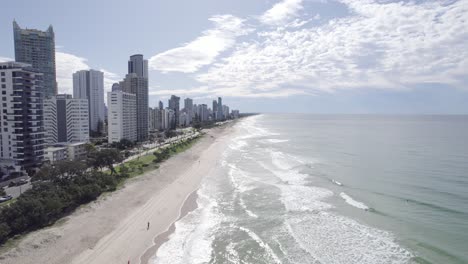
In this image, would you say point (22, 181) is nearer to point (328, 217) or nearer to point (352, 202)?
point (328, 217)

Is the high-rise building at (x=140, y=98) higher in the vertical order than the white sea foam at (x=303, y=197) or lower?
higher

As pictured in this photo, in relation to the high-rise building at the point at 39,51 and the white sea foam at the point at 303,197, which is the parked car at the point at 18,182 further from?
the high-rise building at the point at 39,51

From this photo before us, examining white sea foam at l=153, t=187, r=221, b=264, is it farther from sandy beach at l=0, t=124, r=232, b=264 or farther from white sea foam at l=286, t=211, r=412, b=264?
white sea foam at l=286, t=211, r=412, b=264

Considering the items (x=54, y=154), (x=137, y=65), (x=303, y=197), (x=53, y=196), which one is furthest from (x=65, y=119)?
(x=137, y=65)

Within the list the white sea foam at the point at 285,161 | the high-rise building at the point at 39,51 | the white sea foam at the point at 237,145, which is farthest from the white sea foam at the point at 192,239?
the high-rise building at the point at 39,51

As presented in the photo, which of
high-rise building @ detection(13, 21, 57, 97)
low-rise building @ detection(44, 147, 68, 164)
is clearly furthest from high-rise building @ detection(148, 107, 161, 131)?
low-rise building @ detection(44, 147, 68, 164)

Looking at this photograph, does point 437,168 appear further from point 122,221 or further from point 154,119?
point 154,119
